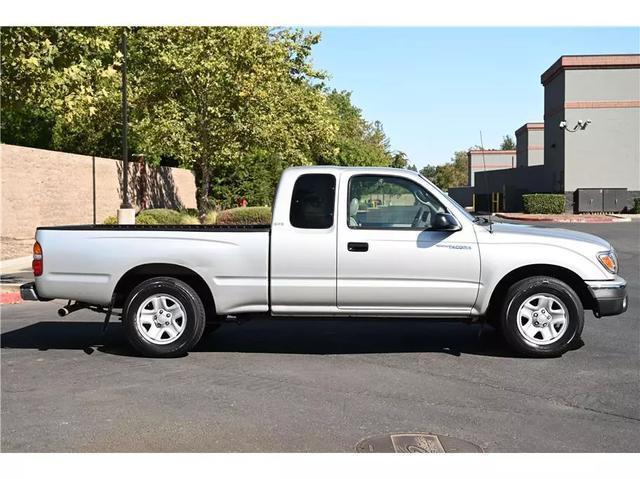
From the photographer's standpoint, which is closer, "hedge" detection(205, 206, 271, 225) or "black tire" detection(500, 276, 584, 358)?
"black tire" detection(500, 276, 584, 358)

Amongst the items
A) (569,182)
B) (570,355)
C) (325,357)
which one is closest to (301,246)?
(325,357)

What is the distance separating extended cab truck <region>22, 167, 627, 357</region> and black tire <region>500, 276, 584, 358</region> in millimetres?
11

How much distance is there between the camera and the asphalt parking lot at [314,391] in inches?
198

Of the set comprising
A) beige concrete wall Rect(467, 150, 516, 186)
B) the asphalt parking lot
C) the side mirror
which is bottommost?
the asphalt parking lot

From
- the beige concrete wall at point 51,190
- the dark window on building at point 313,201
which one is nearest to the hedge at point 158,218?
the beige concrete wall at point 51,190

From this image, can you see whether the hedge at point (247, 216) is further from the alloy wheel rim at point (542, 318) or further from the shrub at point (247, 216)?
the alloy wheel rim at point (542, 318)

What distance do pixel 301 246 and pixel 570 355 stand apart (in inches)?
123

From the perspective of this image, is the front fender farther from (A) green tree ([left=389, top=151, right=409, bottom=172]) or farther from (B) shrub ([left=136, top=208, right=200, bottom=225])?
(A) green tree ([left=389, top=151, right=409, bottom=172])

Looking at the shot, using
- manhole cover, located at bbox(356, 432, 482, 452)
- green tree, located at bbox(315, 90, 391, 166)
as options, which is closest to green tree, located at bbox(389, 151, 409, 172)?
green tree, located at bbox(315, 90, 391, 166)

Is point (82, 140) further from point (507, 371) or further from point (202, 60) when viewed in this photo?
point (507, 371)

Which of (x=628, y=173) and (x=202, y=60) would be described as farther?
(x=628, y=173)

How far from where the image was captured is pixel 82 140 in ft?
123

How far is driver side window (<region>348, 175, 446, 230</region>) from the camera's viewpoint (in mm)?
7480

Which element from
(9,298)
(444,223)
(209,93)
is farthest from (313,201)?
(209,93)
